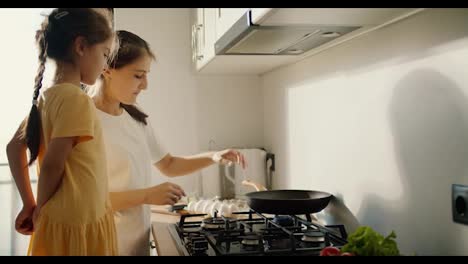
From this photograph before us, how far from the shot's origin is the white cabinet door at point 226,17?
111 cm

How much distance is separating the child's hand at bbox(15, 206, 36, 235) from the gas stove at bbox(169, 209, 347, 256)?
35 centimetres

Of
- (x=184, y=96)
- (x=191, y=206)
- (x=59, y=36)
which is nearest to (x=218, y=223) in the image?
(x=191, y=206)

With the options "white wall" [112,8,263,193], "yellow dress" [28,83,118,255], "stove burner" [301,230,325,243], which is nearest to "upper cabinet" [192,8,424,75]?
"white wall" [112,8,263,193]

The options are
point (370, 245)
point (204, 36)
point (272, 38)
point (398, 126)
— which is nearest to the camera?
point (370, 245)

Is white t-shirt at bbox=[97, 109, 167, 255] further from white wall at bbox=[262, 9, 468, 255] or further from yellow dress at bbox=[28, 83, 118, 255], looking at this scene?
white wall at bbox=[262, 9, 468, 255]

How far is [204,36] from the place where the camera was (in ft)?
5.48

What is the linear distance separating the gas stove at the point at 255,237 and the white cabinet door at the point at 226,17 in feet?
1.80

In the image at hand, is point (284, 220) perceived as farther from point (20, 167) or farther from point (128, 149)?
point (20, 167)

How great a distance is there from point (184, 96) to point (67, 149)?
1.27 meters

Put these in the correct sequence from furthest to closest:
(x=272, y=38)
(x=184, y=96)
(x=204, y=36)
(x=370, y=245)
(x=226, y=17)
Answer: (x=184, y=96), (x=204, y=36), (x=226, y=17), (x=272, y=38), (x=370, y=245)

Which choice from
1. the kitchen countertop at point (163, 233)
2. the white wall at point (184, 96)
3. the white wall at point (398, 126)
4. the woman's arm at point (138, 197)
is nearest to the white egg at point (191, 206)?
the kitchen countertop at point (163, 233)

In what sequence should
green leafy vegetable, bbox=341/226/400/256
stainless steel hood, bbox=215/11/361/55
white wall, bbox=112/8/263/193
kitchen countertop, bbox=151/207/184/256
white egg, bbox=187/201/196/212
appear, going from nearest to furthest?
1. green leafy vegetable, bbox=341/226/400/256
2. stainless steel hood, bbox=215/11/361/55
3. kitchen countertop, bbox=151/207/184/256
4. white egg, bbox=187/201/196/212
5. white wall, bbox=112/8/263/193

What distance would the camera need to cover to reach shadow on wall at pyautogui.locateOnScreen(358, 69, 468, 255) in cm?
86
